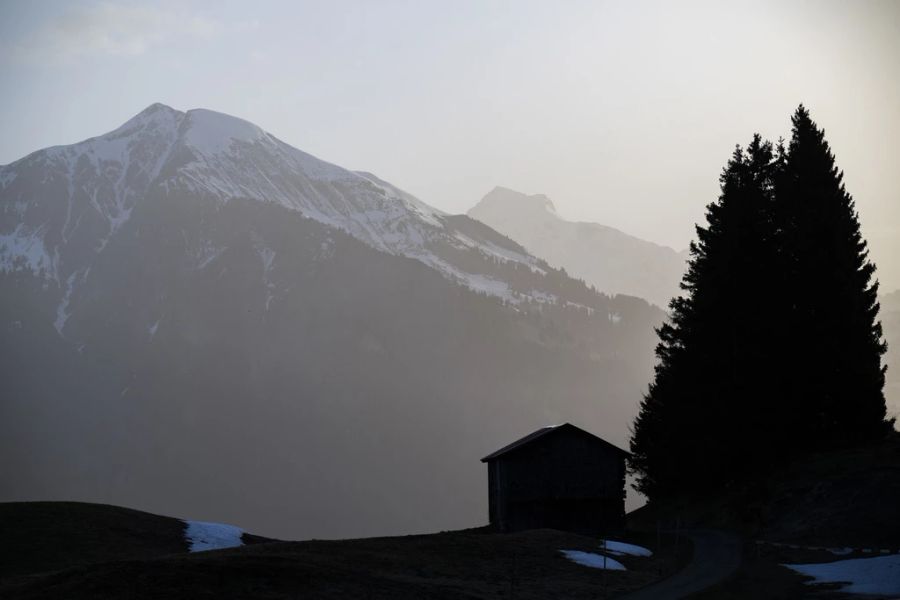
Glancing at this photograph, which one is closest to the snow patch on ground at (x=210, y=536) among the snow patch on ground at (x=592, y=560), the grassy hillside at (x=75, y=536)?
the grassy hillside at (x=75, y=536)

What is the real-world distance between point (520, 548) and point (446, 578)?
8832mm

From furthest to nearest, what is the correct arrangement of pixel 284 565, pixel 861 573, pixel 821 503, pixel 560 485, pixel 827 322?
1. pixel 560 485
2. pixel 827 322
3. pixel 821 503
4. pixel 861 573
5. pixel 284 565

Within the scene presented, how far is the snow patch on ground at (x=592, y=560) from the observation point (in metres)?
47.3

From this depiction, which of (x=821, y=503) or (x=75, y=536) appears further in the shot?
(x=75, y=536)

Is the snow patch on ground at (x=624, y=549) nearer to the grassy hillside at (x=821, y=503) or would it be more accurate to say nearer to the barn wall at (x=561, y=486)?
the grassy hillside at (x=821, y=503)

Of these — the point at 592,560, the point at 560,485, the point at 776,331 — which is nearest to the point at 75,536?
the point at 592,560

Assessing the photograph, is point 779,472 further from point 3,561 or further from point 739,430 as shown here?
point 3,561

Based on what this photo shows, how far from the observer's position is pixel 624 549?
54844 mm

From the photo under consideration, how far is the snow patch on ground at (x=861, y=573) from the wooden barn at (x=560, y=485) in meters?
22.7

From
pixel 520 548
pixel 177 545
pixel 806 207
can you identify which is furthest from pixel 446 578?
pixel 806 207

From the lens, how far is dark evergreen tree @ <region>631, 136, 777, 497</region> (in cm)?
6662

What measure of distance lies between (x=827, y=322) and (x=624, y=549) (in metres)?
21.3

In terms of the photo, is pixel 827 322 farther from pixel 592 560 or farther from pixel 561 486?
pixel 592 560

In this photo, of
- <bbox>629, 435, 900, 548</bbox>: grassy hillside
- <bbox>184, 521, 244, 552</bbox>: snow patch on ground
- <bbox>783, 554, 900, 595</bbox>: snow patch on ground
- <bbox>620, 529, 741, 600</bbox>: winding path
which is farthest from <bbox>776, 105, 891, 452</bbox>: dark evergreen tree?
<bbox>184, 521, 244, 552</bbox>: snow patch on ground
